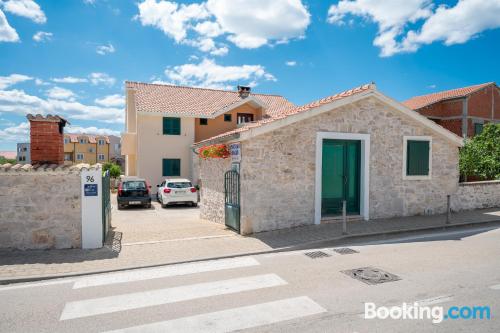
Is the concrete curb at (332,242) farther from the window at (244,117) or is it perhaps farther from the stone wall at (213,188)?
the window at (244,117)

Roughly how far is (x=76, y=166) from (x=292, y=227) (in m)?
5.84

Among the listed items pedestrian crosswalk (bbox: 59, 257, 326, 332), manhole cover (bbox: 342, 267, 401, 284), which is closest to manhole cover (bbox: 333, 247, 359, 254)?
manhole cover (bbox: 342, 267, 401, 284)

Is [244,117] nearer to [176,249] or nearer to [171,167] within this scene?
→ [171,167]

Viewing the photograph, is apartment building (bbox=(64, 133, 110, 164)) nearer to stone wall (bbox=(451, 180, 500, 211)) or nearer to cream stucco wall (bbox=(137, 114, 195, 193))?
cream stucco wall (bbox=(137, 114, 195, 193))

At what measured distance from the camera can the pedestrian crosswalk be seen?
3.98m

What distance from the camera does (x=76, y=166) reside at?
779 centimetres

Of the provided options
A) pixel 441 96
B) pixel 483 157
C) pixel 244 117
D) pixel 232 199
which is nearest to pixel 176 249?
pixel 232 199

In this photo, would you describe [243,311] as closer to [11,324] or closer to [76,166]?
[11,324]

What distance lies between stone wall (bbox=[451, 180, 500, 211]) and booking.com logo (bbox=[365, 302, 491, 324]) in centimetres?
869

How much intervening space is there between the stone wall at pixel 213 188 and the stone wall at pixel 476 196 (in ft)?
27.1

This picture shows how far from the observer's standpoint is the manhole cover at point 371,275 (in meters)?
5.40

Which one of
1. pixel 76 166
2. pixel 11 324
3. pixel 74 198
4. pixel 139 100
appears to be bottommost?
pixel 11 324

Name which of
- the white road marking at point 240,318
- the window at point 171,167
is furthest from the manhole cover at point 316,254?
the window at point 171,167

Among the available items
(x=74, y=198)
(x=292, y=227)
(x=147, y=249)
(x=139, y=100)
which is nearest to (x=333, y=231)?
(x=292, y=227)
